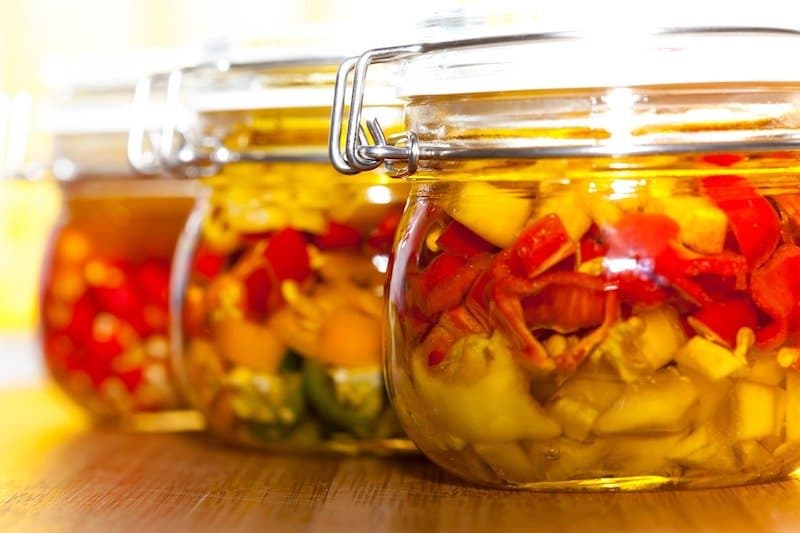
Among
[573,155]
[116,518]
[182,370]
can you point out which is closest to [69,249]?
[182,370]

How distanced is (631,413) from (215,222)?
12.6 inches

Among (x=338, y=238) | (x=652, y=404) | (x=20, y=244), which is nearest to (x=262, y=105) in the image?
(x=338, y=238)

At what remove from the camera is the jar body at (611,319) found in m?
0.60

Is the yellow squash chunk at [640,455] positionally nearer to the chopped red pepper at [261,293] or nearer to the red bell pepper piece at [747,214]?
the red bell pepper piece at [747,214]

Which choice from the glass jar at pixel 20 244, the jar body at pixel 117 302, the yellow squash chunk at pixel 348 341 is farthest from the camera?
the glass jar at pixel 20 244

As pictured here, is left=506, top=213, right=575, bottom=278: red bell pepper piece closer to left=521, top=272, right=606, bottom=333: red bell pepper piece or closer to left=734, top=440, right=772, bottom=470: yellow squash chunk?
left=521, top=272, right=606, bottom=333: red bell pepper piece

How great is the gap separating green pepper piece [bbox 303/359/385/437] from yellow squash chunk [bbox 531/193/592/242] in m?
0.18

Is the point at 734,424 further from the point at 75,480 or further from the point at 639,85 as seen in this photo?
the point at 75,480

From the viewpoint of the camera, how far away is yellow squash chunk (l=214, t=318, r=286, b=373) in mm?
783

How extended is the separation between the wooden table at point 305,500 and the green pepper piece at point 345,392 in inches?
1.1

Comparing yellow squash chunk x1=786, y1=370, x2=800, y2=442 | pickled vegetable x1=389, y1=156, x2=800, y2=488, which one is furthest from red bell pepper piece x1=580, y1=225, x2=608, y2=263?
yellow squash chunk x1=786, y1=370, x2=800, y2=442

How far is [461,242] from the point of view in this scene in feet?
2.12

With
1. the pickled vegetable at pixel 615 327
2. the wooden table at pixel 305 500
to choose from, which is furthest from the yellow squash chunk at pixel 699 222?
the wooden table at pixel 305 500

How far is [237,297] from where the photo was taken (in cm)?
80
